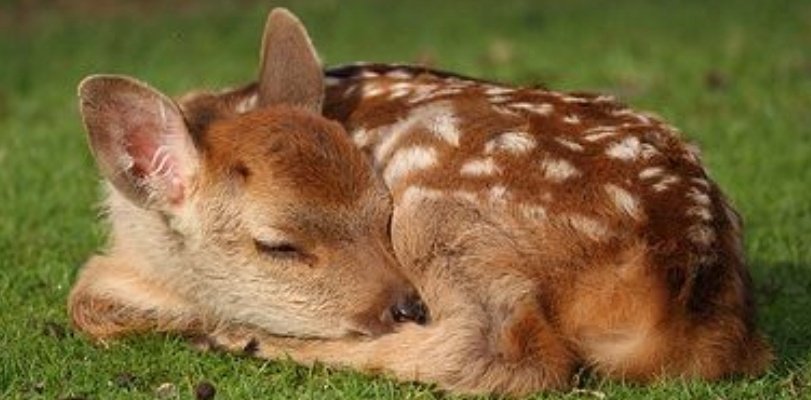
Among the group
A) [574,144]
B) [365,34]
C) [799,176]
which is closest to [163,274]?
[574,144]

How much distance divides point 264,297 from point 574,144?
1.12m

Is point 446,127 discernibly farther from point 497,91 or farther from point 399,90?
point 399,90

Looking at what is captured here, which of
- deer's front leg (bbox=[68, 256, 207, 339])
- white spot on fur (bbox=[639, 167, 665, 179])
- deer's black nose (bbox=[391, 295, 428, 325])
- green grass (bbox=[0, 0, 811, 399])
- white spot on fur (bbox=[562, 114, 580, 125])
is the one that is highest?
white spot on fur (bbox=[562, 114, 580, 125])

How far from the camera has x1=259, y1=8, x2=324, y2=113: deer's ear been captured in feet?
22.3

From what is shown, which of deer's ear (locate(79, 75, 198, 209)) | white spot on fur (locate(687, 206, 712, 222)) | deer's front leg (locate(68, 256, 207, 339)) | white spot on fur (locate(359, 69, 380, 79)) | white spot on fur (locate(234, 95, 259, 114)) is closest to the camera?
white spot on fur (locate(687, 206, 712, 222))

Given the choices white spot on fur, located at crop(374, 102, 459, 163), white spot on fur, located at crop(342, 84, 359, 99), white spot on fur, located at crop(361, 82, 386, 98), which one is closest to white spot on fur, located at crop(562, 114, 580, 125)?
white spot on fur, located at crop(374, 102, 459, 163)

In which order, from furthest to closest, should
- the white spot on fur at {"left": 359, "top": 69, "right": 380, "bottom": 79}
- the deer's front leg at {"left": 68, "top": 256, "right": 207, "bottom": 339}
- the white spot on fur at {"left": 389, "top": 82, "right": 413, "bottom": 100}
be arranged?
1. the white spot on fur at {"left": 359, "top": 69, "right": 380, "bottom": 79}
2. the white spot on fur at {"left": 389, "top": 82, "right": 413, "bottom": 100}
3. the deer's front leg at {"left": 68, "top": 256, "right": 207, "bottom": 339}

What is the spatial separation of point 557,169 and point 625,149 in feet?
0.85

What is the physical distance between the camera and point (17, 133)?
10.6 metres

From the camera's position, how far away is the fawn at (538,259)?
5848 millimetres

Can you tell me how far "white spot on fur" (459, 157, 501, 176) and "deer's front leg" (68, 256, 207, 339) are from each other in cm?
105

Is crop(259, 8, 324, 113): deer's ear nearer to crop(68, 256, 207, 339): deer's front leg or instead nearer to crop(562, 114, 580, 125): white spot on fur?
crop(68, 256, 207, 339): deer's front leg

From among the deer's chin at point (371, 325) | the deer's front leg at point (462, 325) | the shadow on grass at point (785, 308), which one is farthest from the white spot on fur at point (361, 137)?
the shadow on grass at point (785, 308)

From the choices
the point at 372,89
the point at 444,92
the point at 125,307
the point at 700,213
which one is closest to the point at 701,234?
the point at 700,213
